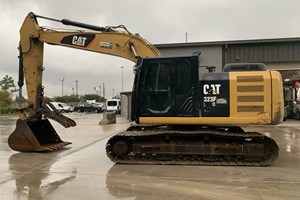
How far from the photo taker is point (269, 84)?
911 centimetres

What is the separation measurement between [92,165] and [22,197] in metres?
2.91

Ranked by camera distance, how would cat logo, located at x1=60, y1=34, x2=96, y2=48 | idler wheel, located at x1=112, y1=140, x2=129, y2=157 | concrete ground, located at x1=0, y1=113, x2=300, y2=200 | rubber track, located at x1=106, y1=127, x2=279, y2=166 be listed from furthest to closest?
cat logo, located at x1=60, y1=34, x2=96, y2=48 < idler wheel, located at x1=112, y1=140, x2=129, y2=157 < rubber track, located at x1=106, y1=127, x2=279, y2=166 < concrete ground, located at x1=0, y1=113, x2=300, y2=200

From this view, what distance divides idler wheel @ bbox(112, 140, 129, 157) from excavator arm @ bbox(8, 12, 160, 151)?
2656mm

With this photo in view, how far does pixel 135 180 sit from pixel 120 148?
187 centimetres

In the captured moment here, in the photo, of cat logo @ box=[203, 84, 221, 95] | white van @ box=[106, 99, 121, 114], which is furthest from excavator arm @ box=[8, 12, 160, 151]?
white van @ box=[106, 99, 121, 114]

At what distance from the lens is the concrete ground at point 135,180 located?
640cm

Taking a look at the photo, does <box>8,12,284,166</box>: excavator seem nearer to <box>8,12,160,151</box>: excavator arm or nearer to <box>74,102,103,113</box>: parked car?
<box>8,12,160,151</box>: excavator arm

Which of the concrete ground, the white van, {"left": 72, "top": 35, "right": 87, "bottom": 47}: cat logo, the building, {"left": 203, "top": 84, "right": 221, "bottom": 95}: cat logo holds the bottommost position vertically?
the concrete ground

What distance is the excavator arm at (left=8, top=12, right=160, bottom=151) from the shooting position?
10906 mm

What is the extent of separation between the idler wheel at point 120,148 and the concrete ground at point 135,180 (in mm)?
318

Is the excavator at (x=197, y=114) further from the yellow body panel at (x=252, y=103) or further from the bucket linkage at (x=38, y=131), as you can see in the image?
the bucket linkage at (x=38, y=131)

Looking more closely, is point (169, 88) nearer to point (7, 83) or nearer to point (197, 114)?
point (197, 114)

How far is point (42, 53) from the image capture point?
39.1ft

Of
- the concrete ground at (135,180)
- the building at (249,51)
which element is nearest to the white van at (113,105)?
the building at (249,51)
